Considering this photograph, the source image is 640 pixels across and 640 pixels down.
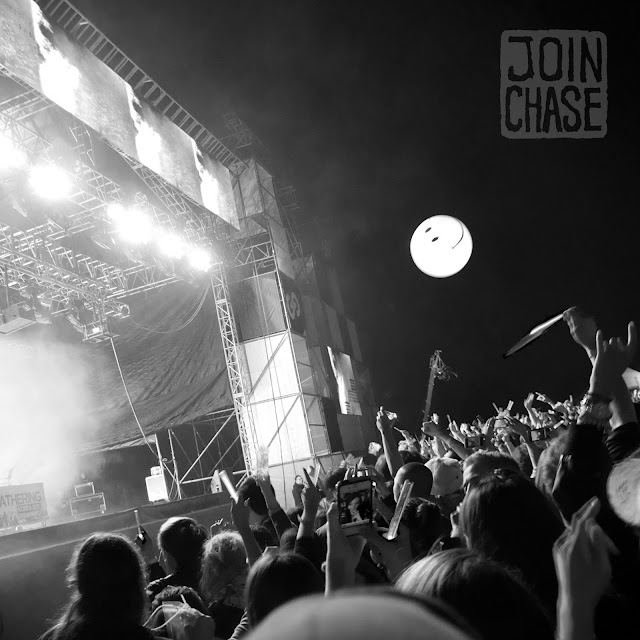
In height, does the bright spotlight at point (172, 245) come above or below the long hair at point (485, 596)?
above

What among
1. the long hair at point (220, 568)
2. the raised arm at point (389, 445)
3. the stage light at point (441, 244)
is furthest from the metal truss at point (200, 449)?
the long hair at point (220, 568)

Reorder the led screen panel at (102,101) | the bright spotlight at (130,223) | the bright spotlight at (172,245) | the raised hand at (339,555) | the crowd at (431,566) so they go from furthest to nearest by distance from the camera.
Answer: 1. the bright spotlight at (172,245)
2. the bright spotlight at (130,223)
3. the led screen panel at (102,101)
4. the raised hand at (339,555)
5. the crowd at (431,566)

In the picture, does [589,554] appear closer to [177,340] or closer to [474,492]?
[474,492]

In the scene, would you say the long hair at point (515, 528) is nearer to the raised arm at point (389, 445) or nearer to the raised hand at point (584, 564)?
the raised hand at point (584, 564)

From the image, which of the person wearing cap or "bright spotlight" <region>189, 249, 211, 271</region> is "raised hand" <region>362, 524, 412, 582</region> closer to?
the person wearing cap

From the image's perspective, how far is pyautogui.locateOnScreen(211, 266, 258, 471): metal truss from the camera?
48.5ft

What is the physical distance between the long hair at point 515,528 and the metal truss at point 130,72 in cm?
1140

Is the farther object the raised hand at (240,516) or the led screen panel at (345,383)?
the led screen panel at (345,383)

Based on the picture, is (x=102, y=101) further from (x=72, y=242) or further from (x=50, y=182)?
(x=72, y=242)

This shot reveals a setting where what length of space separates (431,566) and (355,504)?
908 millimetres

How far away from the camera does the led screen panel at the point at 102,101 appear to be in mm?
9453

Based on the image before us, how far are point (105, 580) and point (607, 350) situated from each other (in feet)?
7.53

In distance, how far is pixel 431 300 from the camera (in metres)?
30.2

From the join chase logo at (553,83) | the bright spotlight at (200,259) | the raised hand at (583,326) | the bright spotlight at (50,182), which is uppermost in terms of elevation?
the bright spotlight at (50,182)
